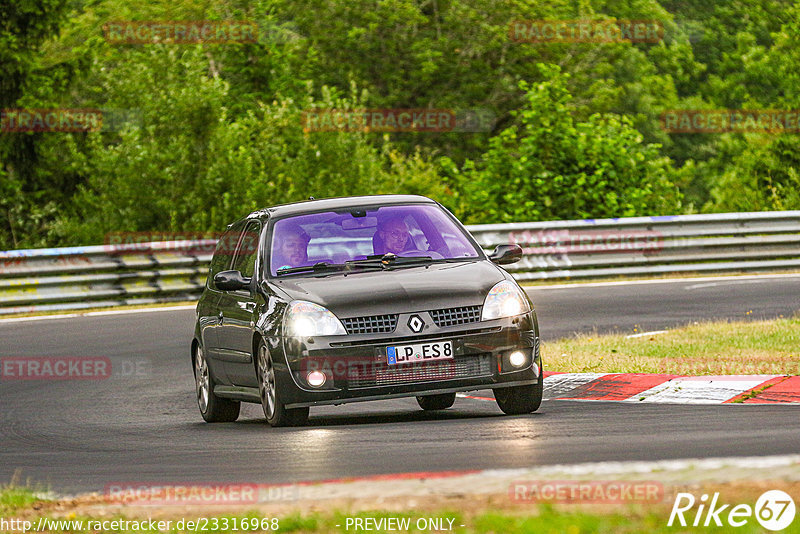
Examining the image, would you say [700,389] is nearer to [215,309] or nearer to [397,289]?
[397,289]

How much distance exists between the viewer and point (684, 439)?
8.25 metres

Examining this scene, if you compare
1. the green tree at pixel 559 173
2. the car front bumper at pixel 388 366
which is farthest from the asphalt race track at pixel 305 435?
A: the green tree at pixel 559 173

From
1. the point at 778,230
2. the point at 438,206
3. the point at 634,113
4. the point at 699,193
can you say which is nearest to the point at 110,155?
the point at 778,230

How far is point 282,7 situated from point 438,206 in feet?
140

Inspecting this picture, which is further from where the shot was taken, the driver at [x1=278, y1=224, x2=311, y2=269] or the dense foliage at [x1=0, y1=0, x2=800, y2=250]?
the dense foliage at [x1=0, y1=0, x2=800, y2=250]

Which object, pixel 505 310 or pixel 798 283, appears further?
pixel 798 283

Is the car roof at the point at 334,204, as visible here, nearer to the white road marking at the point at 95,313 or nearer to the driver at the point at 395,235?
the driver at the point at 395,235

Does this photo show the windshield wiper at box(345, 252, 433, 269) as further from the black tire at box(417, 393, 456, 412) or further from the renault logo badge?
the black tire at box(417, 393, 456, 412)

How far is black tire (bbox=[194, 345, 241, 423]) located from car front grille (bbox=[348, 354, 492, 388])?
218 cm

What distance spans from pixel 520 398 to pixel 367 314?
1373 millimetres

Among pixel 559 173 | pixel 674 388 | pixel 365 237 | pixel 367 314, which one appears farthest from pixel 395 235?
pixel 559 173

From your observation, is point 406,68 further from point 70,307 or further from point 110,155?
point 70,307

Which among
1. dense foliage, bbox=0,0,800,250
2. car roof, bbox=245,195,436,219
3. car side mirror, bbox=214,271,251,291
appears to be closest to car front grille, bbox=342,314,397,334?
car side mirror, bbox=214,271,251,291

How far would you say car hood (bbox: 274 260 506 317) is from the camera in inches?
382
